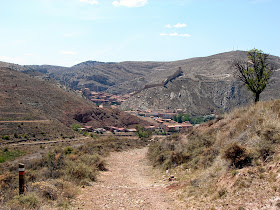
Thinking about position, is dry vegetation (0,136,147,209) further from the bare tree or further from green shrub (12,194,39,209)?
the bare tree

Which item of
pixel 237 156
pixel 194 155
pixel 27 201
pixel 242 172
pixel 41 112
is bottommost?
pixel 41 112

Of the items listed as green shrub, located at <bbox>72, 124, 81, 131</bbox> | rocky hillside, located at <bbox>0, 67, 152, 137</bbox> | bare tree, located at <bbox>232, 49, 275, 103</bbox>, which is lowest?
green shrub, located at <bbox>72, 124, 81, 131</bbox>

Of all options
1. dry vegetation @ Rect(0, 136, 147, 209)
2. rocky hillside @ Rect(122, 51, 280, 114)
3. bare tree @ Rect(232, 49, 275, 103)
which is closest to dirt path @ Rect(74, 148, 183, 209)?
dry vegetation @ Rect(0, 136, 147, 209)

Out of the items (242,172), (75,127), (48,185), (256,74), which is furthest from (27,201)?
(75,127)

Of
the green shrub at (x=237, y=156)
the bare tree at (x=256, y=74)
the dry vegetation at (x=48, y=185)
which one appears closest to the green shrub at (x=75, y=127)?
the bare tree at (x=256, y=74)

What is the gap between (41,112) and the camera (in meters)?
54.7

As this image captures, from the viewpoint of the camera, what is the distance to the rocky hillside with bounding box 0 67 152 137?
150 ft

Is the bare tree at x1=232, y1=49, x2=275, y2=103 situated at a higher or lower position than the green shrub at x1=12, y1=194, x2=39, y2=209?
higher

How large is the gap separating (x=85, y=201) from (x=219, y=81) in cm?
10655

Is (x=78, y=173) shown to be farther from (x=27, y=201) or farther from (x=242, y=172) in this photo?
(x=242, y=172)

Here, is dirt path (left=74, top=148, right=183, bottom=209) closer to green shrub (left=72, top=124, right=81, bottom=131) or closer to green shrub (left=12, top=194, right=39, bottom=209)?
green shrub (left=12, top=194, right=39, bottom=209)

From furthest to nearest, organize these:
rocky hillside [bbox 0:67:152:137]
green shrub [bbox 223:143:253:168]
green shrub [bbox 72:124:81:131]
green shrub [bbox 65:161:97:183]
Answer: green shrub [bbox 72:124:81:131] → rocky hillside [bbox 0:67:152:137] → green shrub [bbox 65:161:97:183] → green shrub [bbox 223:143:253:168]

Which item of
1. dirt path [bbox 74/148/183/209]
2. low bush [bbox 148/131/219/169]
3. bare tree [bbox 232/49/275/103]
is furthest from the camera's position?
bare tree [bbox 232/49/275/103]

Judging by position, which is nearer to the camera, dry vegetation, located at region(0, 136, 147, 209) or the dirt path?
dry vegetation, located at region(0, 136, 147, 209)
